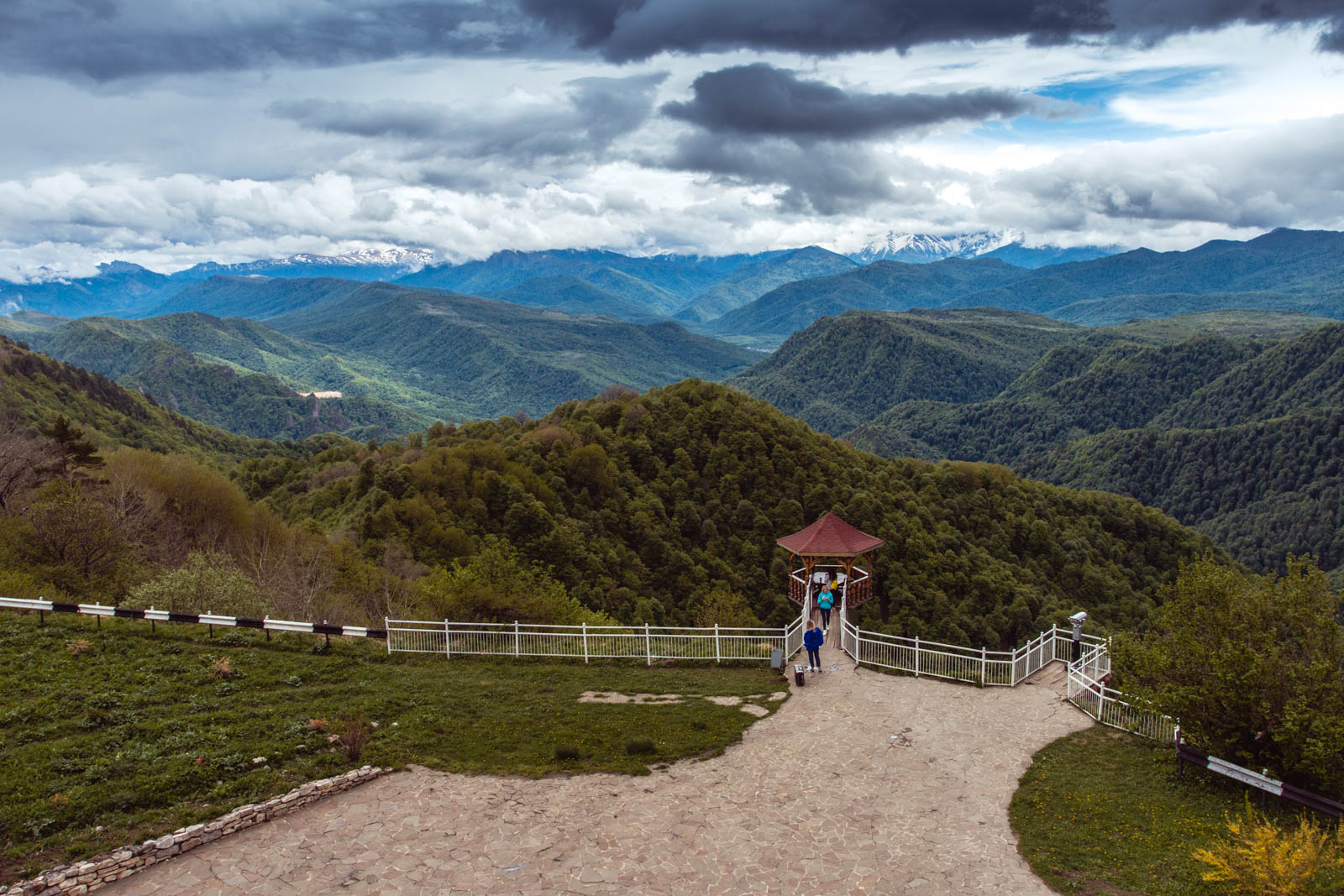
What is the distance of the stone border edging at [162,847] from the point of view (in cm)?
1274

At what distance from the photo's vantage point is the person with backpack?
29391 millimetres

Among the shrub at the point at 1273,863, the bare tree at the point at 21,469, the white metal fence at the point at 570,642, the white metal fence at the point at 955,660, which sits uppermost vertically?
the bare tree at the point at 21,469

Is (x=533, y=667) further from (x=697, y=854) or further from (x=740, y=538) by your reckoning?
(x=740, y=538)

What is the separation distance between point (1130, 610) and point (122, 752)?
298 ft

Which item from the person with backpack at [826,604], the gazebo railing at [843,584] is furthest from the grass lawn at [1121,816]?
the gazebo railing at [843,584]

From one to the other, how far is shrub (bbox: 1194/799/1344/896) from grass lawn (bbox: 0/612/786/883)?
10202mm

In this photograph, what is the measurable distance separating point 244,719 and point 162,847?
5.32 m

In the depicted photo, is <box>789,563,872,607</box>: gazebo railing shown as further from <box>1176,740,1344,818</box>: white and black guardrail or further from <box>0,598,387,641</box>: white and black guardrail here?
<box>0,598,387,641</box>: white and black guardrail

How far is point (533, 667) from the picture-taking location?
2547 cm

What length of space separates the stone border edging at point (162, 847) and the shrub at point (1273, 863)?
16098 mm

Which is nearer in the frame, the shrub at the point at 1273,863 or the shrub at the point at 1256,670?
the shrub at the point at 1273,863

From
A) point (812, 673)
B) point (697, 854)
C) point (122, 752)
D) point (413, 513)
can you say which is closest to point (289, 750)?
point (122, 752)

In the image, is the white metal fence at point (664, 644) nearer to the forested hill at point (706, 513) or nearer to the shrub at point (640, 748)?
the shrub at point (640, 748)

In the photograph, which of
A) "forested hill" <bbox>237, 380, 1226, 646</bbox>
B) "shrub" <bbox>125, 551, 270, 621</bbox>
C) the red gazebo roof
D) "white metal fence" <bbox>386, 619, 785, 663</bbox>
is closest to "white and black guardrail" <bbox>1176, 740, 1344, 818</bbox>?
"white metal fence" <bbox>386, 619, 785, 663</bbox>
